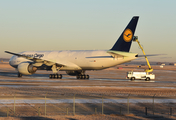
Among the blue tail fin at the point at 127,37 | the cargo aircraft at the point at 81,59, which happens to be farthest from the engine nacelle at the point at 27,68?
the blue tail fin at the point at 127,37

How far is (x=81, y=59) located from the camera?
4975 centimetres

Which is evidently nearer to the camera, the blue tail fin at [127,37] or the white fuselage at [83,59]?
the blue tail fin at [127,37]

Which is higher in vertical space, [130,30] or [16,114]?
[130,30]

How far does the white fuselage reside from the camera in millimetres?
46500

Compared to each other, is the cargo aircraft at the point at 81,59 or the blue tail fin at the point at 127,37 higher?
the blue tail fin at the point at 127,37

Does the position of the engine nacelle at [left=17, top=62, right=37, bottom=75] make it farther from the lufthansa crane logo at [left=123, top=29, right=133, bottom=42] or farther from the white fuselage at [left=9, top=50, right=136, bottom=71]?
the lufthansa crane logo at [left=123, top=29, right=133, bottom=42]

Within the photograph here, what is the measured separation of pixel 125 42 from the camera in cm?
4575

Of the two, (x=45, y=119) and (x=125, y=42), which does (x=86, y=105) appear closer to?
(x=45, y=119)

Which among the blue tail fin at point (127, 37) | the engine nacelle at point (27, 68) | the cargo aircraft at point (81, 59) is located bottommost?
the engine nacelle at point (27, 68)

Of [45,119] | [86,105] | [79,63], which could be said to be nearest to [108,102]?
[86,105]

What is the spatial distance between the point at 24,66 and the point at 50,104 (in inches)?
1168

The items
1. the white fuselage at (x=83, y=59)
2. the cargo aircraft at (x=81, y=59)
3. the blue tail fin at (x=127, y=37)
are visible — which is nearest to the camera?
the blue tail fin at (x=127, y=37)

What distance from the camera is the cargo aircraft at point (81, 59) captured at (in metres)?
45.8

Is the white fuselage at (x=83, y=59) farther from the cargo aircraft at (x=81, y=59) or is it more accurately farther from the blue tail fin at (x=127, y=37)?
the blue tail fin at (x=127, y=37)
